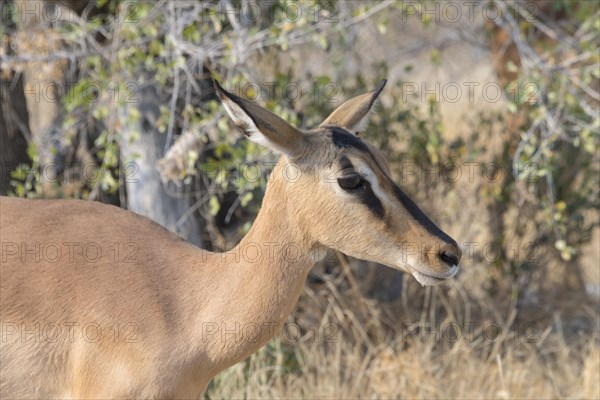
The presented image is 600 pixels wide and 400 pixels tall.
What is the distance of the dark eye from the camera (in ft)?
12.0

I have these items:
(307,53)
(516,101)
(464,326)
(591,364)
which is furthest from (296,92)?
(307,53)

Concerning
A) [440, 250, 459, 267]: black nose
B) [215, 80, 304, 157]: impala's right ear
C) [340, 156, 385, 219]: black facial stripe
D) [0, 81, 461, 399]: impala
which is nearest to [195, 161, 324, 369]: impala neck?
[0, 81, 461, 399]: impala

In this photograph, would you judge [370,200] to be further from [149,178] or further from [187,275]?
[149,178]

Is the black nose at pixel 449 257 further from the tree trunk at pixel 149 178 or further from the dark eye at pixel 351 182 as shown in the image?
the tree trunk at pixel 149 178

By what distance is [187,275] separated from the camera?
3918 mm

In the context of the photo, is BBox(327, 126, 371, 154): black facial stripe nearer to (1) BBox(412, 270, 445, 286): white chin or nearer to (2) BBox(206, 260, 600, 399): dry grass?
(1) BBox(412, 270, 445, 286): white chin

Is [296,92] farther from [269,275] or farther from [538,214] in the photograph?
[269,275]

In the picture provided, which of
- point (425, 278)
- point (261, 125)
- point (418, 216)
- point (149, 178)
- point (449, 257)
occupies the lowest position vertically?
point (149, 178)

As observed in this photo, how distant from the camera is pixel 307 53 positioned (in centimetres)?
1052

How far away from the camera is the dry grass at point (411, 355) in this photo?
5789 mm

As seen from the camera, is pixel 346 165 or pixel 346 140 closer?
pixel 346 165

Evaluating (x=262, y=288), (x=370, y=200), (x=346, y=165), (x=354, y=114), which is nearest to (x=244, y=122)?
(x=346, y=165)

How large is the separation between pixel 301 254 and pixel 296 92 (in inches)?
115

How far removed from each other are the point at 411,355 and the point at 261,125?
3.12 m
